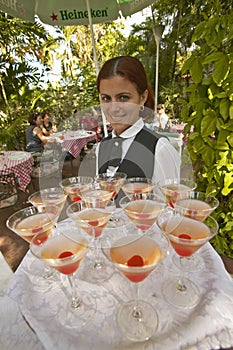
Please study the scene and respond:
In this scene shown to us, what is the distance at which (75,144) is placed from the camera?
5254 millimetres

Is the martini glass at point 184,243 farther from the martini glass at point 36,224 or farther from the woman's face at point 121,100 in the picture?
the woman's face at point 121,100

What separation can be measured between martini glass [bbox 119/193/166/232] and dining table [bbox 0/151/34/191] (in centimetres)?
265

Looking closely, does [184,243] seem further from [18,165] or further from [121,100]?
[18,165]

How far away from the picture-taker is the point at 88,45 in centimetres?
1131

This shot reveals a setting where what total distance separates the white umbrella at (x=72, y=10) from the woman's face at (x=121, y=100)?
0.88 m

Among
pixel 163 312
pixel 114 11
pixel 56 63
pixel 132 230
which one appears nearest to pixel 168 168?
pixel 132 230

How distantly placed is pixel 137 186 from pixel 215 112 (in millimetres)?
745

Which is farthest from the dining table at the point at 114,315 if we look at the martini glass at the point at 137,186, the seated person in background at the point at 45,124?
the seated person in background at the point at 45,124

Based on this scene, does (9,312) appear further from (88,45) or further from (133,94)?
(88,45)

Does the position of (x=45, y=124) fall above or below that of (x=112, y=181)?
above

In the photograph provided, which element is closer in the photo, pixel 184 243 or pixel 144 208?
pixel 184 243

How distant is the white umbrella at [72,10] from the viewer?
8.05ft

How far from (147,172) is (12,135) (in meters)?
4.83

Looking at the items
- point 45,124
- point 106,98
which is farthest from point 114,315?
point 45,124
